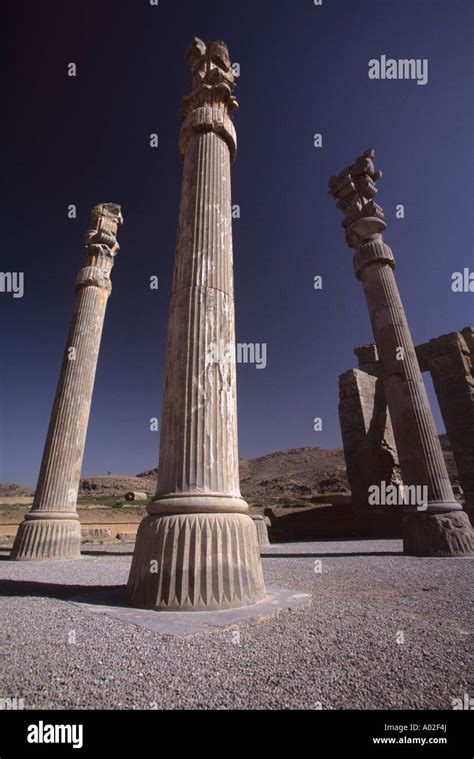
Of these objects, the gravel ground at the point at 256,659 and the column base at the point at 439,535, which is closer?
the gravel ground at the point at 256,659

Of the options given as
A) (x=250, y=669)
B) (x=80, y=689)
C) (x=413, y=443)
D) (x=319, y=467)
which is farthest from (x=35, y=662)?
(x=319, y=467)

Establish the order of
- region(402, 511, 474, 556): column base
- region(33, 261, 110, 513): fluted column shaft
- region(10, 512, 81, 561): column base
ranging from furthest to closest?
region(33, 261, 110, 513): fluted column shaft → region(10, 512, 81, 561): column base → region(402, 511, 474, 556): column base

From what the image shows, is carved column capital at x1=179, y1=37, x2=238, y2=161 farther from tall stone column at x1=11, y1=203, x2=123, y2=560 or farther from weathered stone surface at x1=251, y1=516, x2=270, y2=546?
weathered stone surface at x1=251, y1=516, x2=270, y2=546

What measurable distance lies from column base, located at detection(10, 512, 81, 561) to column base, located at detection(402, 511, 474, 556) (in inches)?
241

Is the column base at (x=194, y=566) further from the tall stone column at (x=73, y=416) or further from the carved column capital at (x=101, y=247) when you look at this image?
the carved column capital at (x=101, y=247)

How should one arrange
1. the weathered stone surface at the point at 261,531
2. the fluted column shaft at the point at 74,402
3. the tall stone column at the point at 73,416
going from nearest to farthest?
the tall stone column at the point at 73,416 < the fluted column shaft at the point at 74,402 < the weathered stone surface at the point at 261,531

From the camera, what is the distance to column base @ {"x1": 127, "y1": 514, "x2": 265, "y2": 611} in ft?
9.18

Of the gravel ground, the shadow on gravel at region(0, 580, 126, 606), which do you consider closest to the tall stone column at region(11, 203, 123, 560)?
the shadow on gravel at region(0, 580, 126, 606)

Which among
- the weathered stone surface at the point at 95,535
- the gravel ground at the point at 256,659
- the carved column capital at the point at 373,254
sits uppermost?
the carved column capital at the point at 373,254

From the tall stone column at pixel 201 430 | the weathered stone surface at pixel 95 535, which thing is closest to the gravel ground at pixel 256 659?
the tall stone column at pixel 201 430

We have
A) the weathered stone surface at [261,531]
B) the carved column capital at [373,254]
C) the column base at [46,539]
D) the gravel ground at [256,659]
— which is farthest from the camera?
the weathered stone surface at [261,531]

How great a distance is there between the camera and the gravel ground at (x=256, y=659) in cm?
154

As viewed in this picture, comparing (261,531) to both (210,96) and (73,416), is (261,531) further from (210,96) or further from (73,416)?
(210,96)

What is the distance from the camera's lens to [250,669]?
178cm
